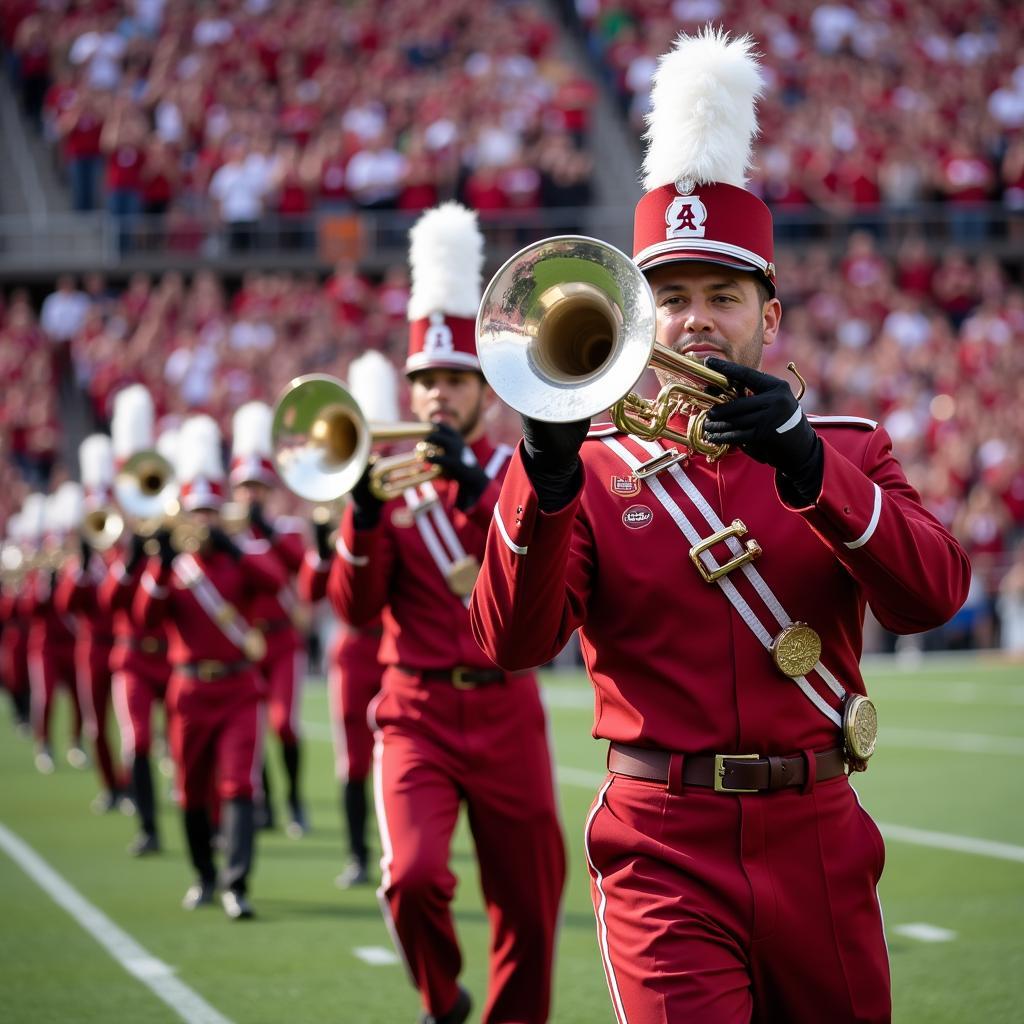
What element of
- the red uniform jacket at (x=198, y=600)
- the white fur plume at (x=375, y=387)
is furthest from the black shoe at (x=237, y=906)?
the white fur plume at (x=375, y=387)

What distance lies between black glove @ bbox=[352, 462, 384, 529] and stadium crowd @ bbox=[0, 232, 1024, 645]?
13.6 metres

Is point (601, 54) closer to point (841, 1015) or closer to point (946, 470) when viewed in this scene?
point (946, 470)

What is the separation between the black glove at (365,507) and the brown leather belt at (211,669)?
108 inches

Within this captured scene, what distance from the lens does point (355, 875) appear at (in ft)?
29.0

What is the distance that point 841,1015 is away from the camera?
10.6 feet

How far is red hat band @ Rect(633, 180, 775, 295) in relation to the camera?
342cm

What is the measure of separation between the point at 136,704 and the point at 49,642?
18.1 feet

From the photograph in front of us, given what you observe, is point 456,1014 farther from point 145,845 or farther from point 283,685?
point 283,685

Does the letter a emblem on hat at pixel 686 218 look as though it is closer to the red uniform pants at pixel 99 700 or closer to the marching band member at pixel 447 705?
the marching band member at pixel 447 705

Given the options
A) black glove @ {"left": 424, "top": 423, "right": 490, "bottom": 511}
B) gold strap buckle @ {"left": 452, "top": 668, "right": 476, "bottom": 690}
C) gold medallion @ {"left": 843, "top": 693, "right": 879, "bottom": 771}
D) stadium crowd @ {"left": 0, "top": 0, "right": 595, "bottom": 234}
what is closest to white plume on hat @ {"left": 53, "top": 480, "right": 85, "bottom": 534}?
black glove @ {"left": 424, "top": 423, "right": 490, "bottom": 511}

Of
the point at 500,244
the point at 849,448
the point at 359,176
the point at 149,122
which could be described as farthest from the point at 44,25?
the point at 849,448

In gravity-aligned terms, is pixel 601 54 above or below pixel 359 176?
above

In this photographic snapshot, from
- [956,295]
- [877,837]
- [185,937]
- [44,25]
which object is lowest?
[185,937]

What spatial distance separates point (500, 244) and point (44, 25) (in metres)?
7.33
